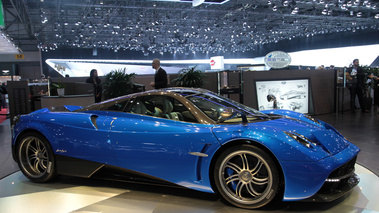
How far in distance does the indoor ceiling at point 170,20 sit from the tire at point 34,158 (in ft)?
25.9

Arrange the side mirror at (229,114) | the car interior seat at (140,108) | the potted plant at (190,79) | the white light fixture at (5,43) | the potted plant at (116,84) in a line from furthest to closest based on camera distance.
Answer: the white light fixture at (5,43)
the potted plant at (190,79)
the potted plant at (116,84)
the car interior seat at (140,108)
the side mirror at (229,114)

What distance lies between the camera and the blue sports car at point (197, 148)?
2.53 meters

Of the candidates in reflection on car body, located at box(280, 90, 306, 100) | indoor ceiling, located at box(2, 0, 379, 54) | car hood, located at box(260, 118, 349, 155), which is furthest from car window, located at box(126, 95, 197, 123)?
indoor ceiling, located at box(2, 0, 379, 54)

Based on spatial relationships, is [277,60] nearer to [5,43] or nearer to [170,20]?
[170,20]

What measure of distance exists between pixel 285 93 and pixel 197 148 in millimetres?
6388

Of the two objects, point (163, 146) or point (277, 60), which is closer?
point (163, 146)

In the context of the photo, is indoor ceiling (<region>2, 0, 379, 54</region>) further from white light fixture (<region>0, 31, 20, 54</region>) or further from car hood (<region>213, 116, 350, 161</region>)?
car hood (<region>213, 116, 350, 161</region>)

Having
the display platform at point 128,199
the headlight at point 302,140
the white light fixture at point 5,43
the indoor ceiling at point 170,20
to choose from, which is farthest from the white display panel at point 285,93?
the white light fixture at point 5,43

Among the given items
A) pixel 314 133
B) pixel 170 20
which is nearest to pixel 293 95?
pixel 314 133

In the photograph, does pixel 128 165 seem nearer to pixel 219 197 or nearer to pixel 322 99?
pixel 219 197

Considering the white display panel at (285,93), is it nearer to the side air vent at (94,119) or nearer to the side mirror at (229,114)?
the side mirror at (229,114)

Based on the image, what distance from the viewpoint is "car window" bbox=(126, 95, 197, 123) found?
3102mm

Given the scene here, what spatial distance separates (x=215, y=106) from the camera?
326 cm

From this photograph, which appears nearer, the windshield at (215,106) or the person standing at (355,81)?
the windshield at (215,106)
